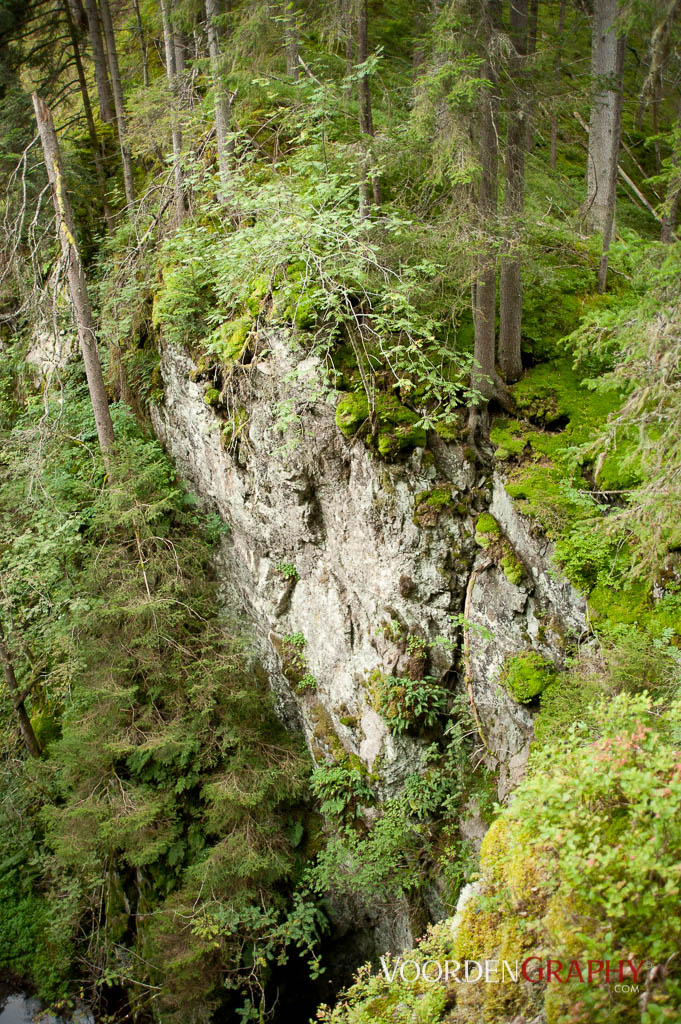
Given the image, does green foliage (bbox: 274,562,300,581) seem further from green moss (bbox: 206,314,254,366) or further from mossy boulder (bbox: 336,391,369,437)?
green moss (bbox: 206,314,254,366)

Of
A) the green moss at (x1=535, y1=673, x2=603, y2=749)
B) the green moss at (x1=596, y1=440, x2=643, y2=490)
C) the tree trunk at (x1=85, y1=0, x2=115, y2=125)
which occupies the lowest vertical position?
the green moss at (x1=535, y1=673, x2=603, y2=749)

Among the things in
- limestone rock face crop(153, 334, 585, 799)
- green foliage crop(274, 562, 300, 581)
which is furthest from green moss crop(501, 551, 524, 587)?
green foliage crop(274, 562, 300, 581)

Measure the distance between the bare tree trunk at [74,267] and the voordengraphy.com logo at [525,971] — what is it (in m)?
7.08

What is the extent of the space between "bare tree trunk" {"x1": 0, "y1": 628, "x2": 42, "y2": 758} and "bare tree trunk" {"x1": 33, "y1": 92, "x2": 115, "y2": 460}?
378 cm

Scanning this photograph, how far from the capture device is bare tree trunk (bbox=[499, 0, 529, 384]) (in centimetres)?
610

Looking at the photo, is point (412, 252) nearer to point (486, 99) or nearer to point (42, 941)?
point (486, 99)

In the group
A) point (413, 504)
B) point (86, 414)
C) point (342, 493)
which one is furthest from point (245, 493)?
point (86, 414)

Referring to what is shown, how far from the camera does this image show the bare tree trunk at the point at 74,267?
7.87 metres

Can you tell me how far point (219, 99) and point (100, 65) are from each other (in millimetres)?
7430

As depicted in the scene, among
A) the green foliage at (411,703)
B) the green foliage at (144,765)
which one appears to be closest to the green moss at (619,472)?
the green foliage at (411,703)

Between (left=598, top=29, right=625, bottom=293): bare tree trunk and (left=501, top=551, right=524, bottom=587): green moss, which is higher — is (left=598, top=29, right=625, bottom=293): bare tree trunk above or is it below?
above

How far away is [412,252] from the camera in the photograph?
6.52m

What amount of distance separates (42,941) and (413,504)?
8863 millimetres

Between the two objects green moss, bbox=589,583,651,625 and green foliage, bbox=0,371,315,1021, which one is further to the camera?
green foliage, bbox=0,371,315,1021
